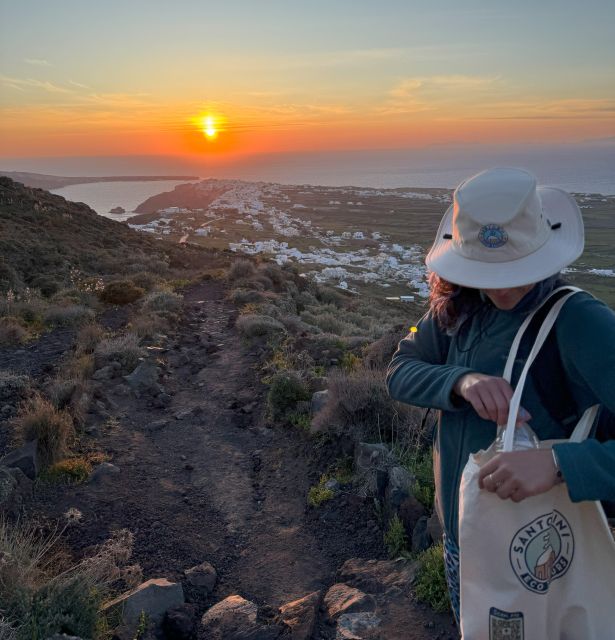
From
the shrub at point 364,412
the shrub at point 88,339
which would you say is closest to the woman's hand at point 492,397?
the shrub at point 364,412

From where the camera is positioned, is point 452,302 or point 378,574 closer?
point 452,302

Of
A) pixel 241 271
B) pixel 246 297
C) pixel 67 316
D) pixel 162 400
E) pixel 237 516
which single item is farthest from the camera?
pixel 241 271

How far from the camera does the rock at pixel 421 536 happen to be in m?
4.03

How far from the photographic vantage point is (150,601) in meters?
3.47

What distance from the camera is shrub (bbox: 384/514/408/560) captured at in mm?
4223

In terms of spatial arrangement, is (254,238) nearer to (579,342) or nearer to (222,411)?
(222,411)

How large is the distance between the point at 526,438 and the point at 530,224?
0.56 meters

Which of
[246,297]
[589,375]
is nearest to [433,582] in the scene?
[589,375]

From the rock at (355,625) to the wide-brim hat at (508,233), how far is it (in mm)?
2467

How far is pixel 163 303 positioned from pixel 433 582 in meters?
10.3

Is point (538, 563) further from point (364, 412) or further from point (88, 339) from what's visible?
point (88, 339)

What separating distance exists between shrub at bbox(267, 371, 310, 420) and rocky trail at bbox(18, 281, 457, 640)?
27 cm

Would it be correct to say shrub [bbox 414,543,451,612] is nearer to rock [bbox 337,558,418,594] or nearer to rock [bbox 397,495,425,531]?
rock [bbox 337,558,418,594]

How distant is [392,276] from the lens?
4981 cm
